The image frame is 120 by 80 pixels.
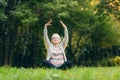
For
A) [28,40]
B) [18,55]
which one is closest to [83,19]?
[28,40]

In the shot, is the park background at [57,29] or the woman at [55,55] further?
the park background at [57,29]

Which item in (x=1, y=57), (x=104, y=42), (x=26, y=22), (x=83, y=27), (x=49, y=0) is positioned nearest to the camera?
(x=26, y=22)

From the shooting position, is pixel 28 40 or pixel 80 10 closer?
pixel 80 10

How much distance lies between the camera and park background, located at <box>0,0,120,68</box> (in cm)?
2569

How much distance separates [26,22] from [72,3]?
12.0 ft

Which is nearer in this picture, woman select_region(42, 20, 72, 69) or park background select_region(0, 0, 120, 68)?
woman select_region(42, 20, 72, 69)

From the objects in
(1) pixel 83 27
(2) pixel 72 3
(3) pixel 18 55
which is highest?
(2) pixel 72 3

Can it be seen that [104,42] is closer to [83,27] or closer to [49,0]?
[83,27]

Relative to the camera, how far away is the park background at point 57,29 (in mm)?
25688

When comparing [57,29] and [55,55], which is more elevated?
[55,55]

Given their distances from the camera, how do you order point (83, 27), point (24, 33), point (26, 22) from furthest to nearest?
point (24, 33) < point (83, 27) < point (26, 22)

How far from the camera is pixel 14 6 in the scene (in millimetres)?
26656

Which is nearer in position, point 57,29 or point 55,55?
point 55,55

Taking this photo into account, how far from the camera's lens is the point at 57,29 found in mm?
29062
